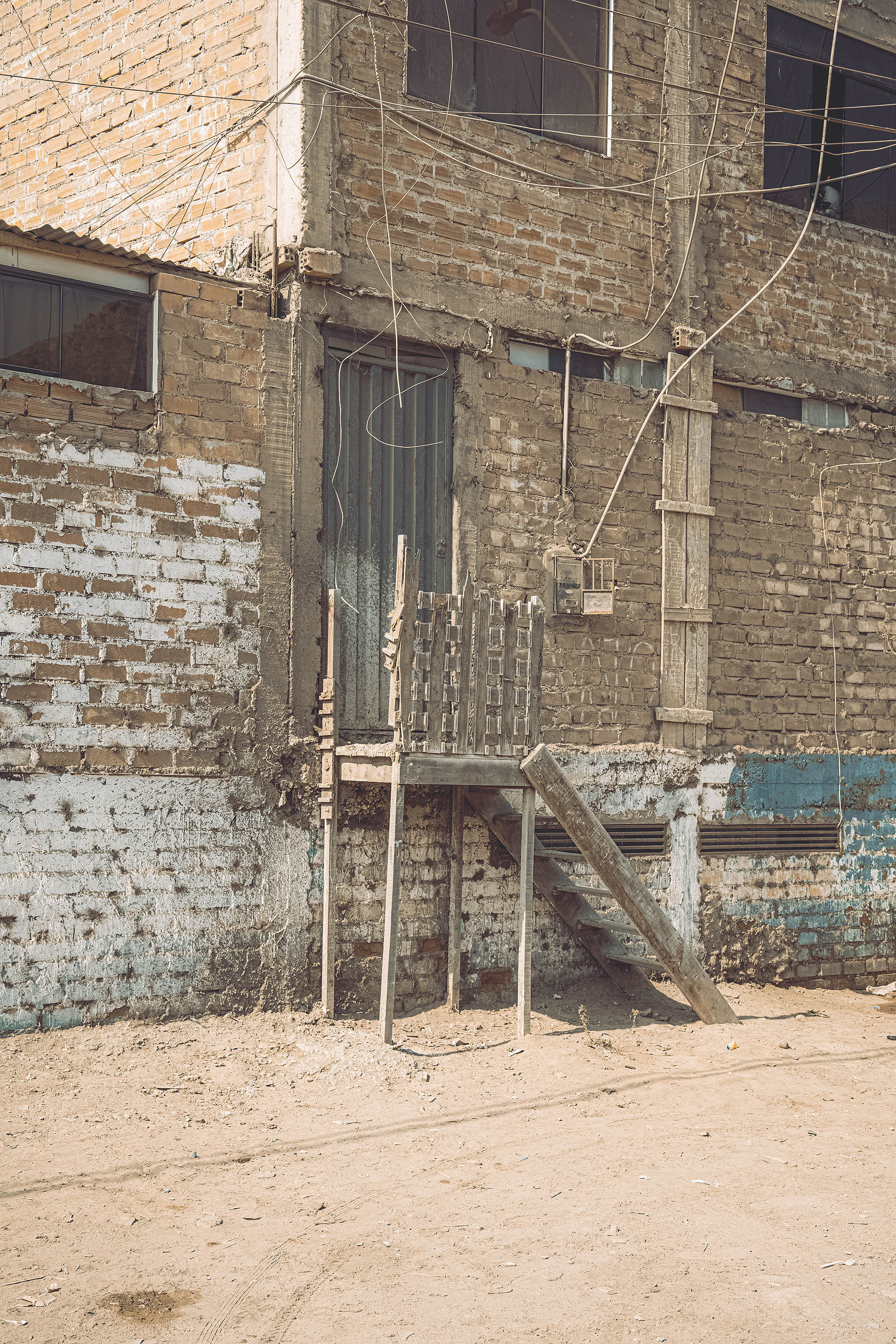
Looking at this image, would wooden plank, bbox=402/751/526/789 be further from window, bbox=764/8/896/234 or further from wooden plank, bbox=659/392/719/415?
window, bbox=764/8/896/234

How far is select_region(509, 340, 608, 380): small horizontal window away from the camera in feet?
26.0

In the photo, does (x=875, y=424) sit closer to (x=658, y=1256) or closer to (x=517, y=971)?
(x=517, y=971)

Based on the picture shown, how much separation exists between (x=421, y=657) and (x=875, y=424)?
5077mm

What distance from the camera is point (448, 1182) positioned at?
490cm

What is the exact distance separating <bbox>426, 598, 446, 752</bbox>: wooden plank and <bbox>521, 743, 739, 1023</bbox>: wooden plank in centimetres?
61

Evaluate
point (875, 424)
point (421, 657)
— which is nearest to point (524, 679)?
point (421, 657)

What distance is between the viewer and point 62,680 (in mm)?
6074

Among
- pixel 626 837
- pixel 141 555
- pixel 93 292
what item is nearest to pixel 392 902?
pixel 141 555

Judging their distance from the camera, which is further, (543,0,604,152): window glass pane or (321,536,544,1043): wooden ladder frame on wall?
(543,0,604,152): window glass pane

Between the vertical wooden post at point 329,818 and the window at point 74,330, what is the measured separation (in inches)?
76.4

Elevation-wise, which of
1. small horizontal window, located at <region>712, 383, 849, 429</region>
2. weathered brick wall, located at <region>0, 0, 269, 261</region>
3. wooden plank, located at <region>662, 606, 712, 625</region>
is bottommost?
wooden plank, located at <region>662, 606, 712, 625</region>

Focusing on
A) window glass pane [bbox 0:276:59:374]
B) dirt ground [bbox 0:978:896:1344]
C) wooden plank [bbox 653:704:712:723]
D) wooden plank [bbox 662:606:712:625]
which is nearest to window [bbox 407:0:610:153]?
window glass pane [bbox 0:276:59:374]

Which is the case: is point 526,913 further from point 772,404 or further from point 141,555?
point 772,404

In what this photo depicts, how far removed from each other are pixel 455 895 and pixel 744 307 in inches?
186
